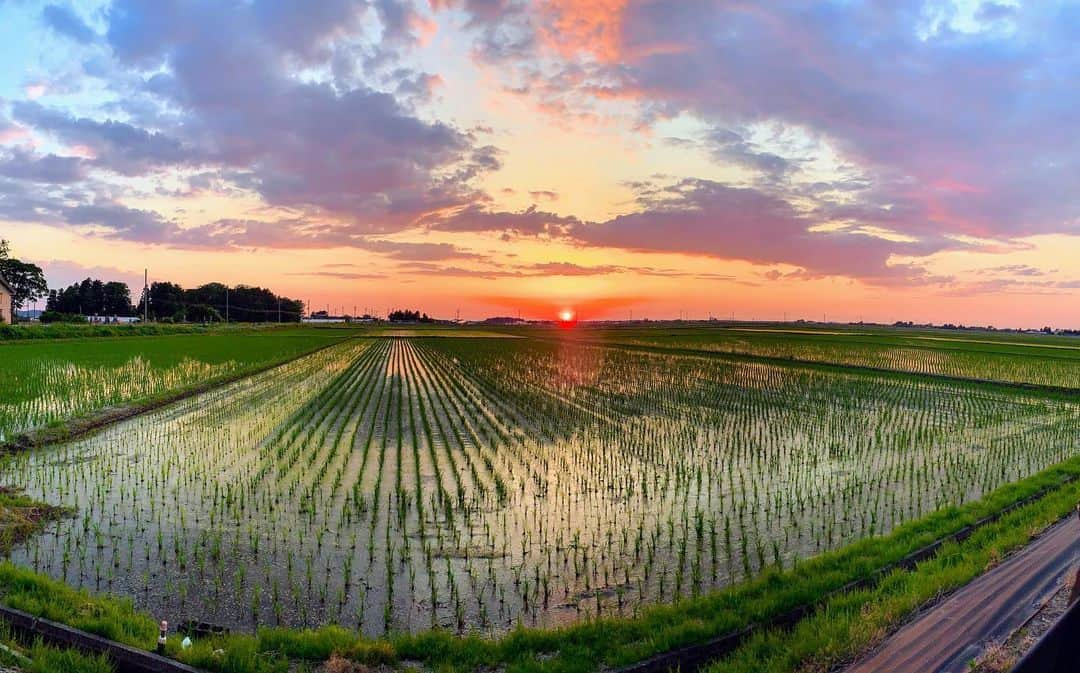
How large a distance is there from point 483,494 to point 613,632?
15.5 ft

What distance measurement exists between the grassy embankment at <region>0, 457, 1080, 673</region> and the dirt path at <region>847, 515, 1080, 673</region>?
16cm

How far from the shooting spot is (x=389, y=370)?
96.9ft

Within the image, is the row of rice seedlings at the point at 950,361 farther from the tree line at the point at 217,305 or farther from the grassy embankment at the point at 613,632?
the tree line at the point at 217,305

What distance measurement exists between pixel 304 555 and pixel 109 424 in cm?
1131

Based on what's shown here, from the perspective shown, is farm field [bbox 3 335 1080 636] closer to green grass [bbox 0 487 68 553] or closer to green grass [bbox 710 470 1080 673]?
green grass [bbox 0 487 68 553]

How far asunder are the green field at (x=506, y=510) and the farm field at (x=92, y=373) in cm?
60

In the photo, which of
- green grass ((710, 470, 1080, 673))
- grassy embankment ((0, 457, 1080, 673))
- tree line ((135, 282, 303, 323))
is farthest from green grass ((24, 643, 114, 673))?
tree line ((135, 282, 303, 323))

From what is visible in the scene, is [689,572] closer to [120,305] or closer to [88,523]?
[88,523]

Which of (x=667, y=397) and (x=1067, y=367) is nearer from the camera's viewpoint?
(x=667, y=397)

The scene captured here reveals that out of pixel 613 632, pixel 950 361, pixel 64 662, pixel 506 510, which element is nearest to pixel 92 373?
pixel 506 510

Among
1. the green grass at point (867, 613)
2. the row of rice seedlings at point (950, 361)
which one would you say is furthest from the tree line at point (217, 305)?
the green grass at point (867, 613)

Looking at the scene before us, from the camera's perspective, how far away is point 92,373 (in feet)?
77.2

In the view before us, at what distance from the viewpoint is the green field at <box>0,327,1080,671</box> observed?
568 cm

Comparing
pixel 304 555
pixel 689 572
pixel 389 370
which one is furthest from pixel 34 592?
pixel 389 370
